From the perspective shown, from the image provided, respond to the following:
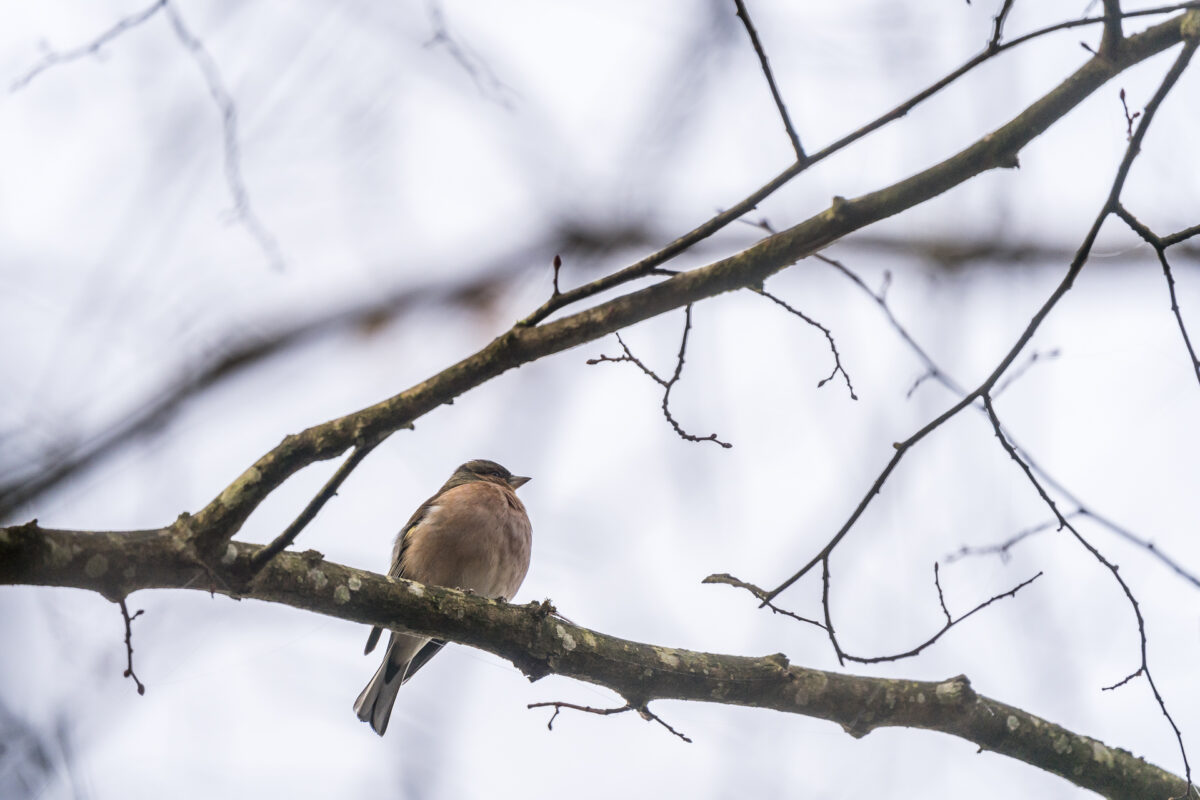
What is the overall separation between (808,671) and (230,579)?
7.02 ft

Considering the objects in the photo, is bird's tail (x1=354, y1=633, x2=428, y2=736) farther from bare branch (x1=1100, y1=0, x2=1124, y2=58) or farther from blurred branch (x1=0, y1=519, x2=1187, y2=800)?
bare branch (x1=1100, y1=0, x2=1124, y2=58)

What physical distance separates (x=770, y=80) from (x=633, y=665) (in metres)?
2.06

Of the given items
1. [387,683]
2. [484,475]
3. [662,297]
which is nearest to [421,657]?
[387,683]

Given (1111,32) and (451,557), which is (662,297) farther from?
(451,557)

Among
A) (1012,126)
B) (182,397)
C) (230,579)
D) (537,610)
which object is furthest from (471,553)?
(1012,126)

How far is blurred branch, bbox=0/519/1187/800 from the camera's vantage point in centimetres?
302

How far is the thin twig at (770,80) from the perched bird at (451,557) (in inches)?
137

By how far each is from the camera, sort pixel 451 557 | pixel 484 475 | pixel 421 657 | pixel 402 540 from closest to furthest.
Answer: pixel 421 657
pixel 451 557
pixel 402 540
pixel 484 475

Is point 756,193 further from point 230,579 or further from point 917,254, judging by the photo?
point 230,579

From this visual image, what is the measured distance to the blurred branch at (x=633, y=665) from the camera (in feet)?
9.90

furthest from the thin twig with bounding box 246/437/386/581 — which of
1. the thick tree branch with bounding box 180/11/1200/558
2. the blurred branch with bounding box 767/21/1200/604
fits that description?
the blurred branch with bounding box 767/21/1200/604

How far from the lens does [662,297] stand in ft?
10.3

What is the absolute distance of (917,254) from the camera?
4.07 metres

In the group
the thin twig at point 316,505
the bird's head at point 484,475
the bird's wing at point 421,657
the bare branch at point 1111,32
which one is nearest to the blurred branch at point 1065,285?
the bare branch at point 1111,32
